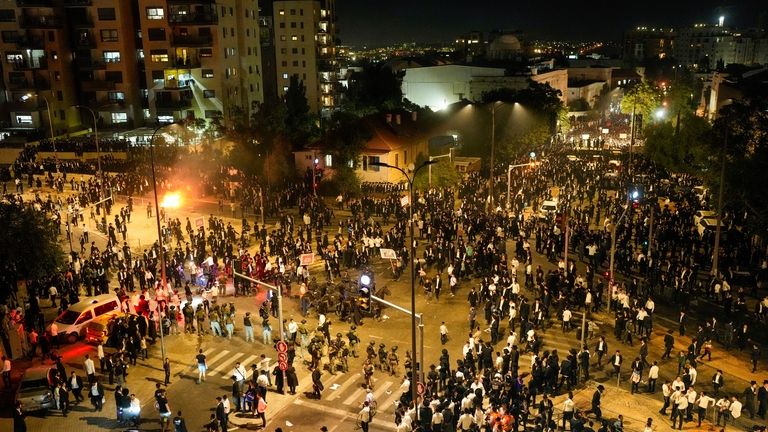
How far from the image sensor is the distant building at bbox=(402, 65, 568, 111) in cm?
8475

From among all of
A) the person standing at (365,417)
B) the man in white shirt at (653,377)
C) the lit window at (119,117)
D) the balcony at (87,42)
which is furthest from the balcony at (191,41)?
the man in white shirt at (653,377)

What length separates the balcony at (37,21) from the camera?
2542 inches

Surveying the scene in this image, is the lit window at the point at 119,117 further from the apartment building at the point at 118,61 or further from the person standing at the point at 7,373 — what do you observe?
the person standing at the point at 7,373

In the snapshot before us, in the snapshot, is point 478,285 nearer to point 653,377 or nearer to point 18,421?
point 653,377

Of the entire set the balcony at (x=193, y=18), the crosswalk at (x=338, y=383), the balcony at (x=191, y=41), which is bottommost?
the crosswalk at (x=338, y=383)

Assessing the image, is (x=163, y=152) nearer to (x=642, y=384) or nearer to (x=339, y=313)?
(x=339, y=313)

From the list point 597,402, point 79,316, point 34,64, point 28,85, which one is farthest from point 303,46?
point 597,402

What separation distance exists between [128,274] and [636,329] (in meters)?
22.2

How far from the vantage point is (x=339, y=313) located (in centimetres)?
2666

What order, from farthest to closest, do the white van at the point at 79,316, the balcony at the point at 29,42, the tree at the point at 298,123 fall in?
the balcony at the point at 29,42, the tree at the point at 298,123, the white van at the point at 79,316

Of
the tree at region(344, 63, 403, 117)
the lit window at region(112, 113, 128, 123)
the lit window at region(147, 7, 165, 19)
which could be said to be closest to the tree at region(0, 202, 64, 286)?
the lit window at region(147, 7, 165, 19)

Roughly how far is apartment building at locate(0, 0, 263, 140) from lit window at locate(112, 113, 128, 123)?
11cm

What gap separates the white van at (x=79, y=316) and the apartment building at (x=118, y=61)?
137ft

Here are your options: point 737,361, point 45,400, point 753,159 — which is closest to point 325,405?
point 45,400
